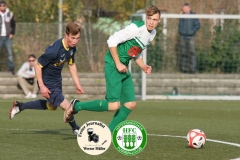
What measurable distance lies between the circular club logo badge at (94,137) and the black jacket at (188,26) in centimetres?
1133

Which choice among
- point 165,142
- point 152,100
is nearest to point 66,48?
point 165,142

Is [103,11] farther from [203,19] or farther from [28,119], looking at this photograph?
[28,119]

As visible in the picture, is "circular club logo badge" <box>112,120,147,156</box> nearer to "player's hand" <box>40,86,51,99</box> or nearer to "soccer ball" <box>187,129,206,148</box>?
"soccer ball" <box>187,129,206,148</box>

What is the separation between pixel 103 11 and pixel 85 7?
625 millimetres

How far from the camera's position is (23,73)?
17938mm

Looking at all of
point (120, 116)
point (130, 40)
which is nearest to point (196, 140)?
point (120, 116)

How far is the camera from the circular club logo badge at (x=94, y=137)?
7652 millimetres

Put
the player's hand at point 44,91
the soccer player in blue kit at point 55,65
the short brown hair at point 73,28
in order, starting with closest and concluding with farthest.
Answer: the short brown hair at point 73,28
the soccer player in blue kit at point 55,65
the player's hand at point 44,91

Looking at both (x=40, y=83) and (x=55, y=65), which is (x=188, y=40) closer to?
(x=55, y=65)

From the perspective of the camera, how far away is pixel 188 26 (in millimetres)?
18781

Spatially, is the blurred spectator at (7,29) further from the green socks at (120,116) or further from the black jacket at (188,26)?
the green socks at (120,116)

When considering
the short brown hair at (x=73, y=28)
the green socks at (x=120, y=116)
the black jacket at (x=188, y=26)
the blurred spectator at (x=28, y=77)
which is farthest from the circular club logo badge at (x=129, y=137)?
the black jacket at (x=188, y=26)

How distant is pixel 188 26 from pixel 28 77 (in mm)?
4558

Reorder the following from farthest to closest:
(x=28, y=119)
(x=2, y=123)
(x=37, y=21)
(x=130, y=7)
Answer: (x=130, y=7)
(x=37, y=21)
(x=28, y=119)
(x=2, y=123)
